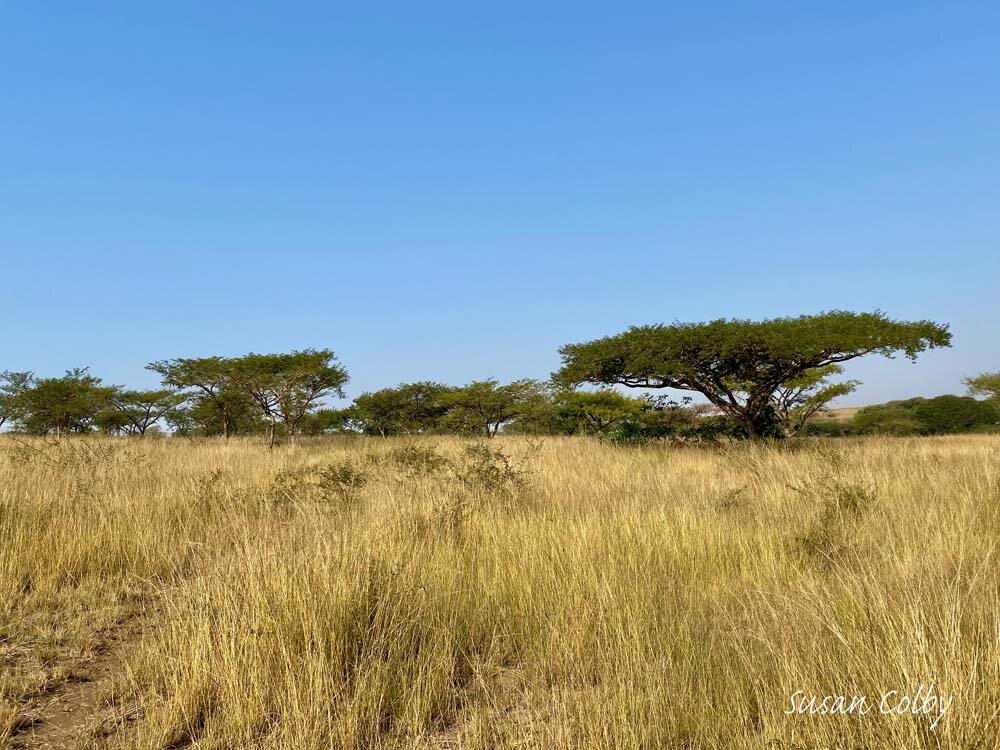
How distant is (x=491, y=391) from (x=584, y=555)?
1087 inches

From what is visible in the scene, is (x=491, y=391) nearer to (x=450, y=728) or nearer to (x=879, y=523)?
(x=879, y=523)

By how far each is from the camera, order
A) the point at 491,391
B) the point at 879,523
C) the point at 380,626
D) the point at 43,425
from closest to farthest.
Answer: the point at 380,626, the point at 879,523, the point at 491,391, the point at 43,425

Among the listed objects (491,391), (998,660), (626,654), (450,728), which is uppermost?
(491,391)

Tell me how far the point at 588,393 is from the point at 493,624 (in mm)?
26921

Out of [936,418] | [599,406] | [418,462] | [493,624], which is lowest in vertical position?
[493,624]

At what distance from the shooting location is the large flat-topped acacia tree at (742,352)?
16266 mm

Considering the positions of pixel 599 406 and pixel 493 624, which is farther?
pixel 599 406

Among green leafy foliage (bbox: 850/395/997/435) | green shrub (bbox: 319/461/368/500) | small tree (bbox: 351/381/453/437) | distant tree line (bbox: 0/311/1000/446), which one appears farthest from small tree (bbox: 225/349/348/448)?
green leafy foliage (bbox: 850/395/997/435)

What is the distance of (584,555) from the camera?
4500 mm

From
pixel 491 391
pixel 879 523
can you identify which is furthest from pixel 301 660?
pixel 491 391

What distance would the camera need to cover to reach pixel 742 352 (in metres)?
17.8

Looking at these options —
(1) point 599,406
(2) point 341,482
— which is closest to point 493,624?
(2) point 341,482

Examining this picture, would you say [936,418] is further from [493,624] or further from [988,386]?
[493,624]

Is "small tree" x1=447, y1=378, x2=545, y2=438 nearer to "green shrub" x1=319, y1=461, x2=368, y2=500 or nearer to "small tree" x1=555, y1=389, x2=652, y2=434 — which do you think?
"small tree" x1=555, y1=389, x2=652, y2=434
